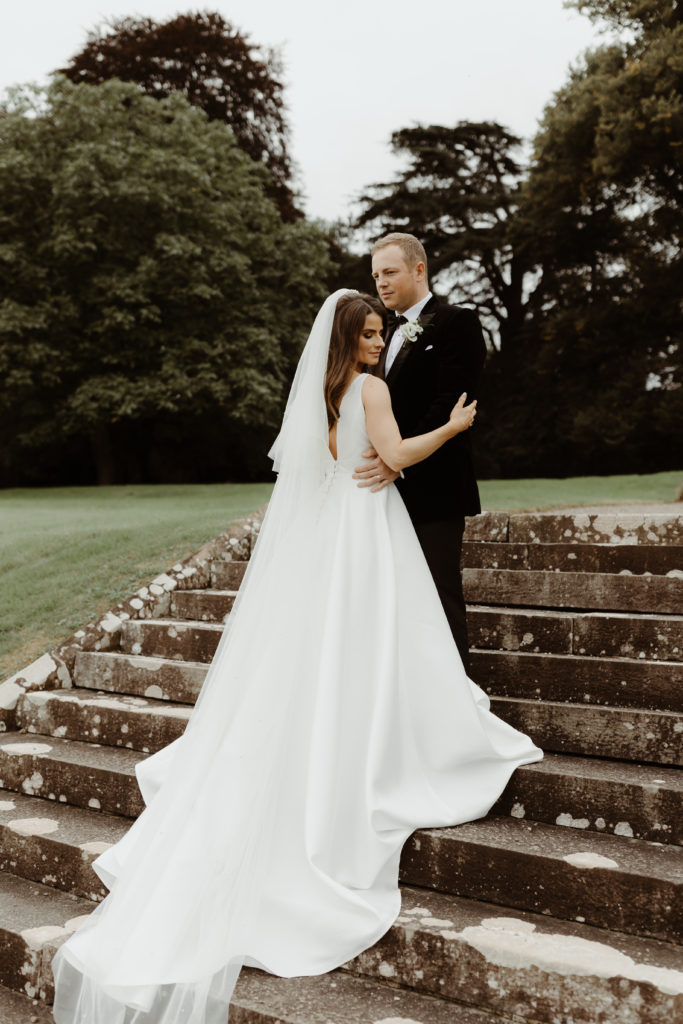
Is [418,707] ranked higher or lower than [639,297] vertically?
lower

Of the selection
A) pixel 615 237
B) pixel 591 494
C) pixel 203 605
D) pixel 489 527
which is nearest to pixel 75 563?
pixel 203 605

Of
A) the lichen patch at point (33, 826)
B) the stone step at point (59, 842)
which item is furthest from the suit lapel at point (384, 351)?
the lichen patch at point (33, 826)

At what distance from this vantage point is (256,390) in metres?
17.5

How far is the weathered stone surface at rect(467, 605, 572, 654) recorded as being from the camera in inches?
158

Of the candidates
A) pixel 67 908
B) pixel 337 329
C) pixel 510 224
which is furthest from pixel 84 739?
pixel 510 224

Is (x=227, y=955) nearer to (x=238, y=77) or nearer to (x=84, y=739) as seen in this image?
(x=84, y=739)

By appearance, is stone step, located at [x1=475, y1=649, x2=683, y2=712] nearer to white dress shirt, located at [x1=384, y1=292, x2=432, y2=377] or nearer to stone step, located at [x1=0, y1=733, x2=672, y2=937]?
stone step, located at [x1=0, y1=733, x2=672, y2=937]

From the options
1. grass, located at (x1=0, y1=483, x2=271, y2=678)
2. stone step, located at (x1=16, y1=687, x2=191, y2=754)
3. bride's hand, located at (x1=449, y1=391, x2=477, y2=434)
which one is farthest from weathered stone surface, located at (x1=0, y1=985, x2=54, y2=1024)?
bride's hand, located at (x1=449, y1=391, x2=477, y2=434)

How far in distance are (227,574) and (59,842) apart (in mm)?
2228

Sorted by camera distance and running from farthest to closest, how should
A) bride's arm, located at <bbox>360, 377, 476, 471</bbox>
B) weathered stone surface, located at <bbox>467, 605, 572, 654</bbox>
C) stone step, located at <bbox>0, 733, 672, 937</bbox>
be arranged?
weathered stone surface, located at <bbox>467, 605, 572, 654</bbox> < bride's arm, located at <bbox>360, 377, 476, 471</bbox> < stone step, located at <bbox>0, 733, 672, 937</bbox>

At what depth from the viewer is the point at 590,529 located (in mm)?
4898

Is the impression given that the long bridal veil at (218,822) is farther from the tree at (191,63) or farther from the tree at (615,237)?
the tree at (191,63)

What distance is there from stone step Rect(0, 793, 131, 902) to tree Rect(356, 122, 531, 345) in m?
20.9

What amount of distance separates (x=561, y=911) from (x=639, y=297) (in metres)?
18.2
